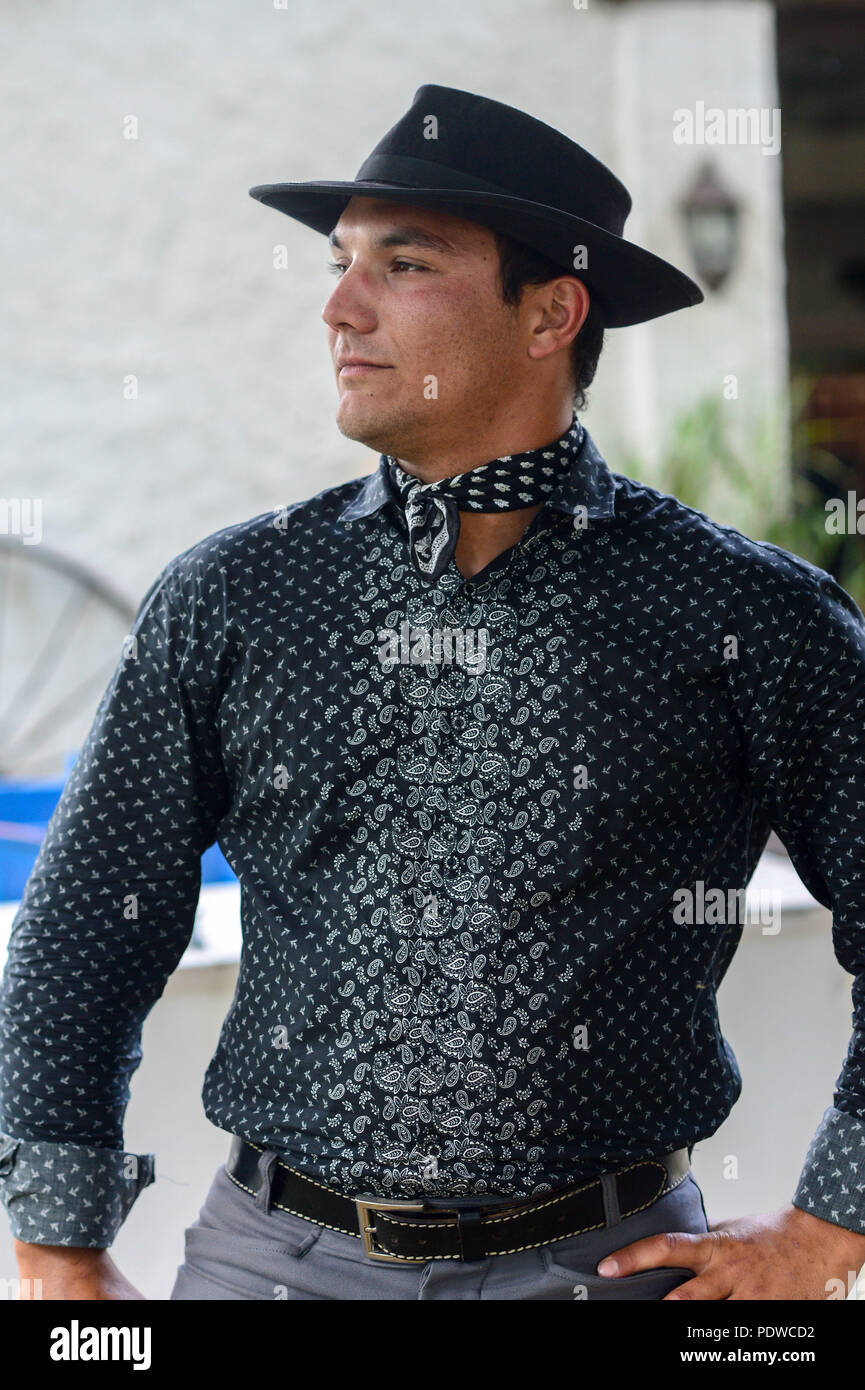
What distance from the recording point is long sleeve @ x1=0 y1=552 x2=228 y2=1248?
146 centimetres

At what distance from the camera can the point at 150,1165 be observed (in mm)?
1537

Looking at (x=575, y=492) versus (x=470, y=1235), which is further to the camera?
(x=575, y=492)

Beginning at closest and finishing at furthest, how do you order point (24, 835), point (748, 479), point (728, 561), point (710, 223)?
point (728, 561), point (24, 835), point (748, 479), point (710, 223)

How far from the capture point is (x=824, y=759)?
4.74 ft

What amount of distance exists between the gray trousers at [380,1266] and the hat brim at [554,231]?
3.00 feet

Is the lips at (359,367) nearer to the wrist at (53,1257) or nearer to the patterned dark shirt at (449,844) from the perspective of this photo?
the patterned dark shirt at (449,844)

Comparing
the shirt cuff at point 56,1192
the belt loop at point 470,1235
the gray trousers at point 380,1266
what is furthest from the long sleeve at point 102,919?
the belt loop at point 470,1235

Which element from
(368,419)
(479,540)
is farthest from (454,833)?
(368,419)

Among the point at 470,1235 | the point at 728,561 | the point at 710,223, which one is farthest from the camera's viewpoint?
the point at 710,223

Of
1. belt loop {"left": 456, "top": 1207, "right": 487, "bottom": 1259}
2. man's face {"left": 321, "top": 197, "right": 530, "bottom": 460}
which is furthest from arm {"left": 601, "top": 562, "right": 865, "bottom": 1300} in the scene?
man's face {"left": 321, "top": 197, "right": 530, "bottom": 460}

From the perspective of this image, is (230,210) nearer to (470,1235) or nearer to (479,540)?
(479,540)

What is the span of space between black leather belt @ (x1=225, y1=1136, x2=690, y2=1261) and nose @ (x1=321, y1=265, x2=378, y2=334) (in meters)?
0.80

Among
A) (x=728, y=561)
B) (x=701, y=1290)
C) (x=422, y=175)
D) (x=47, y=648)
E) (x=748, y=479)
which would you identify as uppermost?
(x=748, y=479)

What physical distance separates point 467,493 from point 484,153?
33 cm
